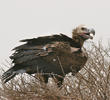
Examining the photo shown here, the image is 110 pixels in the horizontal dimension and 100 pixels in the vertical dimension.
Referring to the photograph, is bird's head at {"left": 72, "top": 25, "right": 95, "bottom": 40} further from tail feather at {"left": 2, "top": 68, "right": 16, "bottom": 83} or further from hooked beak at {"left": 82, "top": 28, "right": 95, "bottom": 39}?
tail feather at {"left": 2, "top": 68, "right": 16, "bottom": 83}

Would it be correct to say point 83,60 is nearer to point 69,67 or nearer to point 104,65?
point 69,67

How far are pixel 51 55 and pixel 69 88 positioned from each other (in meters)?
0.65

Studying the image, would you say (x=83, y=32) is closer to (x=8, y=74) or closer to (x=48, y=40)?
(x=48, y=40)

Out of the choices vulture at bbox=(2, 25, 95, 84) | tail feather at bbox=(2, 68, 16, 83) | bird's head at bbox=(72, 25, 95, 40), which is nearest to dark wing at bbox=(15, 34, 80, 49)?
vulture at bbox=(2, 25, 95, 84)

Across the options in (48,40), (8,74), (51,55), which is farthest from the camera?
(8,74)

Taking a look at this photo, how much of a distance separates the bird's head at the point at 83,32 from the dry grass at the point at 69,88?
68 centimetres

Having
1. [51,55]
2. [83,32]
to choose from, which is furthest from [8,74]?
[83,32]

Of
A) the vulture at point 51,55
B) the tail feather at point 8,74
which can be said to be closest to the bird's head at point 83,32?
the vulture at point 51,55

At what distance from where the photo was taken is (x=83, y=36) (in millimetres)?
5410

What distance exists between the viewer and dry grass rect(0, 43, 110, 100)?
16.7 ft

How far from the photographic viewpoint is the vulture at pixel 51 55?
17.2ft

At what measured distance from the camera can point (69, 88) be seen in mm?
5324

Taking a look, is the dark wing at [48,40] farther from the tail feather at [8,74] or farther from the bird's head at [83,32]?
the tail feather at [8,74]

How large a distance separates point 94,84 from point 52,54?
979 millimetres
